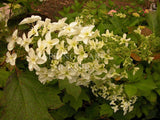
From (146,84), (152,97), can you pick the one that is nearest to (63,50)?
(146,84)

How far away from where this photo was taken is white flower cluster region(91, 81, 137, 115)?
1791 mm

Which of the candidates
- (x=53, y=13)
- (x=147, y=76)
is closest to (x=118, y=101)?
(x=147, y=76)

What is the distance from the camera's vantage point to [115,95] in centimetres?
185

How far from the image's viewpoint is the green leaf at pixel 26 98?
1.08 meters

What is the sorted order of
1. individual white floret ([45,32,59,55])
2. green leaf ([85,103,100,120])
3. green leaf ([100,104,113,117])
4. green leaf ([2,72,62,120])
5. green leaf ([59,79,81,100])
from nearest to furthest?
individual white floret ([45,32,59,55]), green leaf ([2,72,62,120]), green leaf ([59,79,81,100]), green leaf ([100,104,113,117]), green leaf ([85,103,100,120])

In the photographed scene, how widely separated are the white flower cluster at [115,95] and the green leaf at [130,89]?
0.18ft

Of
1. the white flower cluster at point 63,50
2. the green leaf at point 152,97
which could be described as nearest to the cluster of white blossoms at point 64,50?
the white flower cluster at point 63,50

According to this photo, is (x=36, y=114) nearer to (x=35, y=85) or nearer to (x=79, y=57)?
(x=35, y=85)

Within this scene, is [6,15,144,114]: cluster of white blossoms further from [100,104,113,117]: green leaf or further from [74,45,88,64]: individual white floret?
[100,104,113,117]: green leaf

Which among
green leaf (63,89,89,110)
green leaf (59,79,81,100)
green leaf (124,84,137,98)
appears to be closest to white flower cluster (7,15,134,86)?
green leaf (59,79,81,100)

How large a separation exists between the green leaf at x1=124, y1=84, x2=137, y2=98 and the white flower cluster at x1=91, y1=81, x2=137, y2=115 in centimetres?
6

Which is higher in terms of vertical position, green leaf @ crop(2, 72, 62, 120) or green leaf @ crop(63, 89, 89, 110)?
green leaf @ crop(2, 72, 62, 120)

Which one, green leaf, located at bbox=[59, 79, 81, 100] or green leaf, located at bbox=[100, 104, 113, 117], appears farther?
green leaf, located at bbox=[100, 104, 113, 117]

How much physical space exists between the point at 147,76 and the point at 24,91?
1534 millimetres
